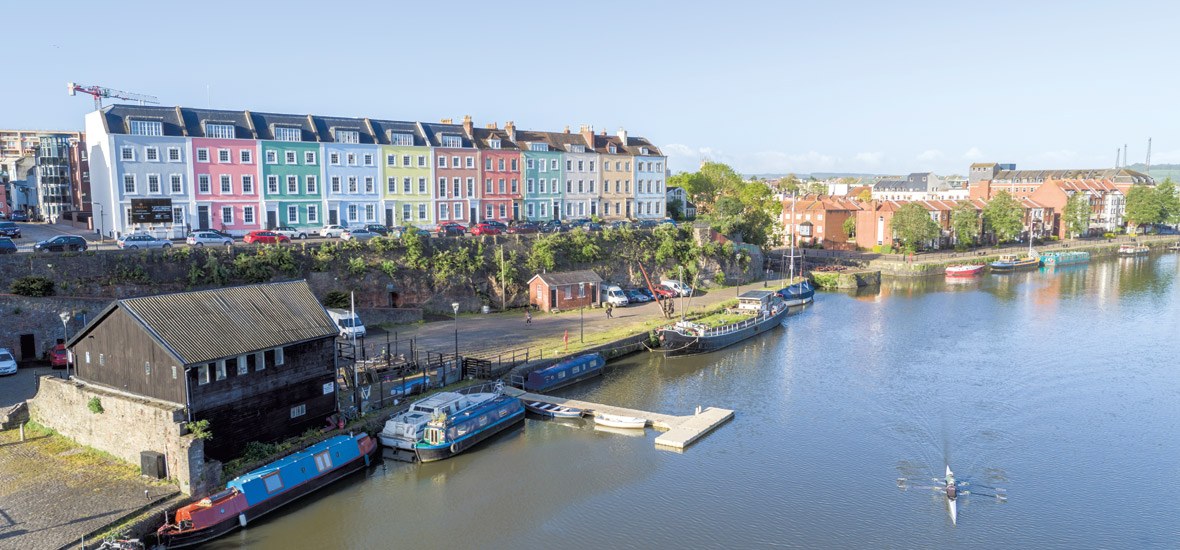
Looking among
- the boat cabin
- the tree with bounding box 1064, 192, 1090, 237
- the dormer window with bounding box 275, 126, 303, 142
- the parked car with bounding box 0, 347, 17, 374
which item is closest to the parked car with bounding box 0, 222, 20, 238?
the dormer window with bounding box 275, 126, 303, 142

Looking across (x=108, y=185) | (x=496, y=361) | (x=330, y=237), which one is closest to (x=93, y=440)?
(x=496, y=361)

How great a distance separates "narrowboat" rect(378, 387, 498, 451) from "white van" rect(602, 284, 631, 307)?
2144cm

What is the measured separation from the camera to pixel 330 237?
4481 centimetres

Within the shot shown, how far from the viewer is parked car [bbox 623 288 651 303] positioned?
50116 millimetres

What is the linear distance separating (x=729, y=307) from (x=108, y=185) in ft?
124

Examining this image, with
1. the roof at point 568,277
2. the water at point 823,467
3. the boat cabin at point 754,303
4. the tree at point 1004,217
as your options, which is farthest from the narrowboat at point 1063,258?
the roof at point 568,277

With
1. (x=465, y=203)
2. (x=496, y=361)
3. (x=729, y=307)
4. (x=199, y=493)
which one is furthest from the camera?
(x=465, y=203)

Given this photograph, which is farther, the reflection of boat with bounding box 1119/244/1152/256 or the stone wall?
the reflection of boat with bounding box 1119/244/1152/256

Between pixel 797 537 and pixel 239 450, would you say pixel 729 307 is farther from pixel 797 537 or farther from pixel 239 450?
pixel 239 450

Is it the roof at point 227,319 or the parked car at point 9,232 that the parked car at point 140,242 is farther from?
the roof at point 227,319

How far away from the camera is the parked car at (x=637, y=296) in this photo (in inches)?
1973

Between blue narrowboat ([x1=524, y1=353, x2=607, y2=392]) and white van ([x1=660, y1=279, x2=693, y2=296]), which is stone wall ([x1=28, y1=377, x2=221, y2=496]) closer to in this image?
blue narrowboat ([x1=524, y1=353, x2=607, y2=392])

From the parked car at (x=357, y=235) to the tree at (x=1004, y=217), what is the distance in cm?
7404

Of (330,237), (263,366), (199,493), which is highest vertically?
(330,237)
